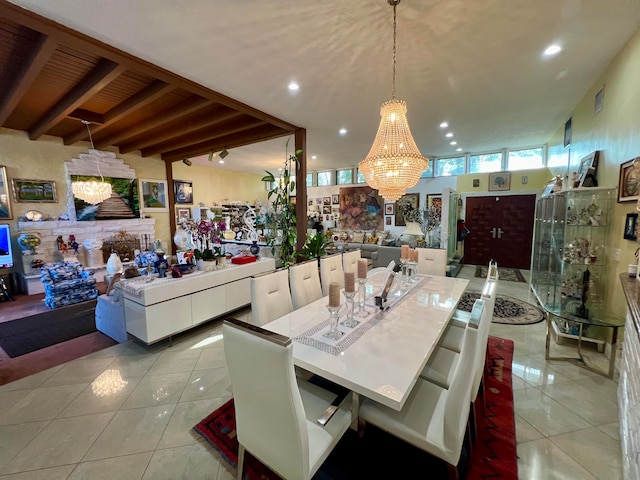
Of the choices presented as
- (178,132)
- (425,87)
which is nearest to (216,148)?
(178,132)

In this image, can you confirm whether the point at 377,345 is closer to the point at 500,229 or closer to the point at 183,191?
the point at 500,229

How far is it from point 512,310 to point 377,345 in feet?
Result: 11.5

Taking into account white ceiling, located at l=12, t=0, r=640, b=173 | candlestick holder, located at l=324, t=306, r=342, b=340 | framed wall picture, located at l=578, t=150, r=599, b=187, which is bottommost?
candlestick holder, located at l=324, t=306, r=342, b=340

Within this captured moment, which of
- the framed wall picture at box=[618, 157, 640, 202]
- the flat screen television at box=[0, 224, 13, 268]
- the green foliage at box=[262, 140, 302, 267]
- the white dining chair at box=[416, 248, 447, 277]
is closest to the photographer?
the framed wall picture at box=[618, 157, 640, 202]

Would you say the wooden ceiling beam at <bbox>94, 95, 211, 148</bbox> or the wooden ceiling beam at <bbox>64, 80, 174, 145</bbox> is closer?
the wooden ceiling beam at <bbox>64, 80, 174, 145</bbox>

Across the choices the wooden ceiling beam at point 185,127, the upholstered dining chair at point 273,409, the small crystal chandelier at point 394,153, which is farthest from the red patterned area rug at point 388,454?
the wooden ceiling beam at point 185,127

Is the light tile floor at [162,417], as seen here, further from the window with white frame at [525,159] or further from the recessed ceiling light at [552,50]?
the window with white frame at [525,159]

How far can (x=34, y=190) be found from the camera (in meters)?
5.08

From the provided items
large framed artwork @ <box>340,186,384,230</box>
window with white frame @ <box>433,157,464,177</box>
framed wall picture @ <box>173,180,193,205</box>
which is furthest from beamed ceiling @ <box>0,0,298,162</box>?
window with white frame @ <box>433,157,464,177</box>

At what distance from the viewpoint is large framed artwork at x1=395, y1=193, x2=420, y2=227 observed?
771 cm

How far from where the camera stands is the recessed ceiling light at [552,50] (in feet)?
7.77

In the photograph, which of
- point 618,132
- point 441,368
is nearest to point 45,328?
point 441,368

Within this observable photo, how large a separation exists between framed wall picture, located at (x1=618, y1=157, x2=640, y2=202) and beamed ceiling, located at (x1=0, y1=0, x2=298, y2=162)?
3975 millimetres

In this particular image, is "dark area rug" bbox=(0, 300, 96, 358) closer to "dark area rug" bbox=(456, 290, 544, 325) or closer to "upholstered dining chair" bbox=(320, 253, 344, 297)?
"upholstered dining chair" bbox=(320, 253, 344, 297)
